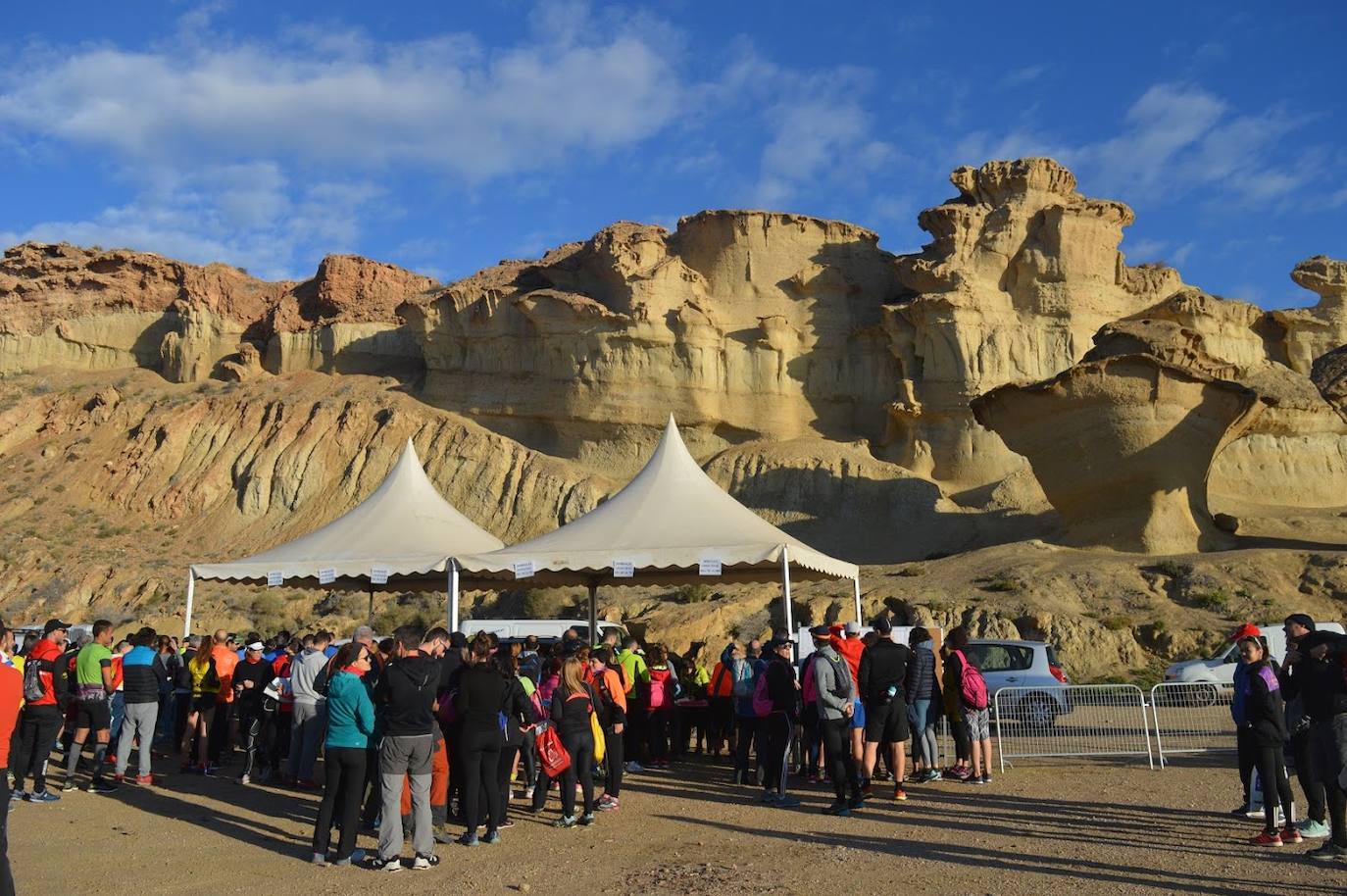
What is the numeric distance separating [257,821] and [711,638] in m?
19.0

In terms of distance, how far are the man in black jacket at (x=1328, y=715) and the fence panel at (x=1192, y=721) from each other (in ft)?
16.3

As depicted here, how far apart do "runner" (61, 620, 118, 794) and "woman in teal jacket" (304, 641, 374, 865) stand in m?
3.75

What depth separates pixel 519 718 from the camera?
897cm

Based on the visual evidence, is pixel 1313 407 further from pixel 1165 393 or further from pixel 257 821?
pixel 257 821

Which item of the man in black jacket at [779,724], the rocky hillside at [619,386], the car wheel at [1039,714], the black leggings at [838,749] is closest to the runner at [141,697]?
the man in black jacket at [779,724]

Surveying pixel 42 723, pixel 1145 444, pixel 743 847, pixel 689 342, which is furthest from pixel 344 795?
pixel 689 342

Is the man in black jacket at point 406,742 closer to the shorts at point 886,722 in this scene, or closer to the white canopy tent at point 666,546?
the shorts at point 886,722

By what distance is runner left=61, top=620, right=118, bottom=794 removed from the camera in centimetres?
1047

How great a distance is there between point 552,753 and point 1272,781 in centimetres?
512

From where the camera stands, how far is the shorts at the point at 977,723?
10445mm

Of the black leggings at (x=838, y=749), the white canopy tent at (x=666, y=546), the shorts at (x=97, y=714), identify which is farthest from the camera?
the white canopy tent at (x=666, y=546)

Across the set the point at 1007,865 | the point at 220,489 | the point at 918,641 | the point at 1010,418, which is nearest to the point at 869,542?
the point at 1010,418

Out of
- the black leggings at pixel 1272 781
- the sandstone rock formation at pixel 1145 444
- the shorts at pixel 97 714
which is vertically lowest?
the black leggings at pixel 1272 781

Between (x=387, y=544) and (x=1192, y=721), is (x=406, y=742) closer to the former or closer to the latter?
(x=1192, y=721)
